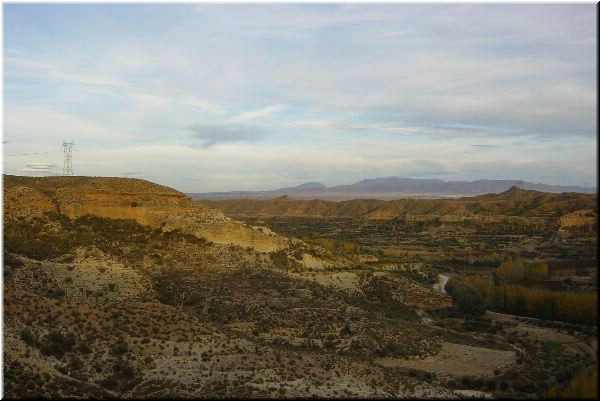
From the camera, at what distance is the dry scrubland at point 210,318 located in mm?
19719

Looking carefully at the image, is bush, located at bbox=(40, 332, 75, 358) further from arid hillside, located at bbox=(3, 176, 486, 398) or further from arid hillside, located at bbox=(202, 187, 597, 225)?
arid hillside, located at bbox=(202, 187, 597, 225)

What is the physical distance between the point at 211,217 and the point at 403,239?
61939 millimetres

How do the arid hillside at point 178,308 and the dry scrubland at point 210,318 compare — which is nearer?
the arid hillside at point 178,308

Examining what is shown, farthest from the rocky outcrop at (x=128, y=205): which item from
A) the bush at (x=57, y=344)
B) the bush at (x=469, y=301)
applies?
the bush at (x=57, y=344)

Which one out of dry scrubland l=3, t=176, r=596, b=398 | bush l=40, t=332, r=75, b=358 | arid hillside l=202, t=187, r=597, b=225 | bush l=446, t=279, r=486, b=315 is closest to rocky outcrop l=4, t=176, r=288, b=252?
dry scrubland l=3, t=176, r=596, b=398

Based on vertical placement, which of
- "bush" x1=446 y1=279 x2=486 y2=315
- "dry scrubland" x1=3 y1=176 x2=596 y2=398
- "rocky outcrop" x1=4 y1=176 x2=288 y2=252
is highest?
"rocky outcrop" x1=4 y1=176 x2=288 y2=252

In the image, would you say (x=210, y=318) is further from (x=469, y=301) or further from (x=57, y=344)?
(x=469, y=301)

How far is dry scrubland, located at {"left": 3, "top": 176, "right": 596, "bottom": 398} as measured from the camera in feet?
64.7

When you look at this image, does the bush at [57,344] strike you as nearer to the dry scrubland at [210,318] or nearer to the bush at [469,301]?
the dry scrubland at [210,318]

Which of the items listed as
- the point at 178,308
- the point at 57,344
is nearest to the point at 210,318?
the point at 178,308

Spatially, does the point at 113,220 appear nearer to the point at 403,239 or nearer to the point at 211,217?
the point at 211,217

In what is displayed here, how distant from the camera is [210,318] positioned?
1177 inches

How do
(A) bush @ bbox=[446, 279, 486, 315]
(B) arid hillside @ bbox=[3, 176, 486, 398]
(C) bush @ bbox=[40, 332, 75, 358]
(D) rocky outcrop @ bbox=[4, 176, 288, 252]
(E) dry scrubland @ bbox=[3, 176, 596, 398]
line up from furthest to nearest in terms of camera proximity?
(A) bush @ bbox=[446, 279, 486, 315]
(D) rocky outcrop @ bbox=[4, 176, 288, 252]
(C) bush @ bbox=[40, 332, 75, 358]
(E) dry scrubland @ bbox=[3, 176, 596, 398]
(B) arid hillside @ bbox=[3, 176, 486, 398]

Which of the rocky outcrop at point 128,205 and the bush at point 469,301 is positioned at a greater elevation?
the rocky outcrop at point 128,205
